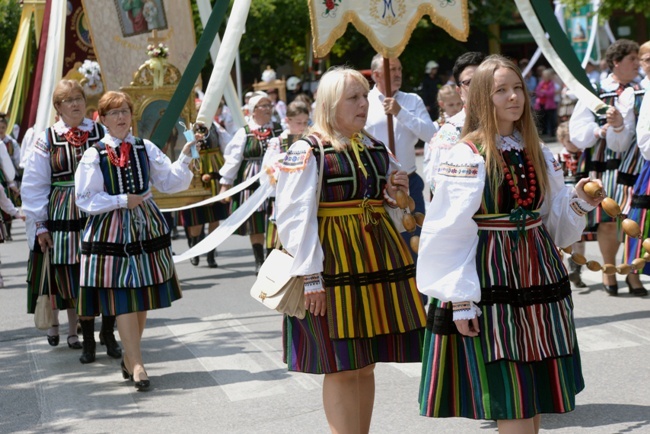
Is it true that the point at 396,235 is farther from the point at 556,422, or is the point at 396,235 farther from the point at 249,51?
the point at 249,51

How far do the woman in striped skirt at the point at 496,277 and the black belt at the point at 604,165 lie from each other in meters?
4.62

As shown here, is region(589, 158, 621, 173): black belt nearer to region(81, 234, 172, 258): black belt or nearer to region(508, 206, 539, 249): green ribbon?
region(81, 234, 172, 258): black belt

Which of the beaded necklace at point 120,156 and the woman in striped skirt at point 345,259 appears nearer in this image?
the woman in striped skirt at point 345,259

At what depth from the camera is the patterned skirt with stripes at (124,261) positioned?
6941mm

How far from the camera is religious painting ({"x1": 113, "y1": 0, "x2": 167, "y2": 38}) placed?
13.2 m

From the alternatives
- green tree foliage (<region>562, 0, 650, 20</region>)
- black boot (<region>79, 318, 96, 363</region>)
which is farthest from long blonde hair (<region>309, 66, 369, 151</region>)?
green tree foliage (<region>562, 0, 650, 20</region>)

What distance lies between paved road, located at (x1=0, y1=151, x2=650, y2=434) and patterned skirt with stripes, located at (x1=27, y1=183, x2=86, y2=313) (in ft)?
1.58

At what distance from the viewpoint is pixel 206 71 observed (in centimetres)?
3070

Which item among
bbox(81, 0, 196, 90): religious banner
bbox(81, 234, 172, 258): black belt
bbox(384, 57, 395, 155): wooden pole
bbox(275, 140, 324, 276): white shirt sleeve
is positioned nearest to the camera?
bbox(275, 140, 324, 276): white shirt sleeve

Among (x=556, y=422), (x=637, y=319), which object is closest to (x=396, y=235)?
(x=556, y=422)

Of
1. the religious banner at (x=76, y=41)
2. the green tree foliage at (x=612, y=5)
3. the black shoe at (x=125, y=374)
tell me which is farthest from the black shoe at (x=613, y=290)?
the green tree foliage at (x=612, y=5)

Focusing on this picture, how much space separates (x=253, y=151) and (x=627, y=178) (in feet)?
14.0

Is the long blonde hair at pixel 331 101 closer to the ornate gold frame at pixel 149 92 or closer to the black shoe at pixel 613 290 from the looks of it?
the black shoe at pixel 613 290

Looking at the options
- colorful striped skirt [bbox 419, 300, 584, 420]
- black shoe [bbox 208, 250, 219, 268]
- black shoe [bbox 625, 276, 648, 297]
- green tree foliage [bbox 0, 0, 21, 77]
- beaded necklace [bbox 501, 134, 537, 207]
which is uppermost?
green tree foliage [bbox 0, 0, 21, 77]
